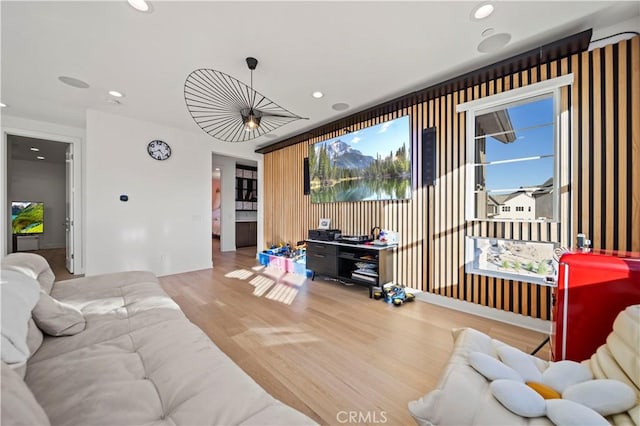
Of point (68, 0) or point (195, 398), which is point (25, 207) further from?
point (195, 398)

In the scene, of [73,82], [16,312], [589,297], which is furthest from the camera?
[73,82]

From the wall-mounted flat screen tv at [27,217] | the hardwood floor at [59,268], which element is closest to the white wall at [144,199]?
the hardwood floor at [59,268]

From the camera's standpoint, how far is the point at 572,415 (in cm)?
86

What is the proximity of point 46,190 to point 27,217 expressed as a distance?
0.99 metres

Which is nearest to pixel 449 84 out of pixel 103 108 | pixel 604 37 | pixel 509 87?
pixel 509 87

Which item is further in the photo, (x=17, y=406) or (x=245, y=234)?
(x=245, y=234)

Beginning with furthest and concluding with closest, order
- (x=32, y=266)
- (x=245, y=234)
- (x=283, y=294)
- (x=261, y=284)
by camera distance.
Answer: (x=245, y=234) → (x=261, y=284) → (x=283, y=294) → (x=32, y=266)

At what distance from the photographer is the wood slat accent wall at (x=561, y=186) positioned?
84.0 inches

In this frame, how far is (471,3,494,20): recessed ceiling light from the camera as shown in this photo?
192 centimetres

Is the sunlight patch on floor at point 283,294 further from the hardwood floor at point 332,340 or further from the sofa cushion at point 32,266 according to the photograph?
the sofa cushion at point 32,266

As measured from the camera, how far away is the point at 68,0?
6.26 ft

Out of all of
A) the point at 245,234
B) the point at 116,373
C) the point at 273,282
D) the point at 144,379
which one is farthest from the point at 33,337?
the point at 245,234

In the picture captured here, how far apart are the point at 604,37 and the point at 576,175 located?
1.24m

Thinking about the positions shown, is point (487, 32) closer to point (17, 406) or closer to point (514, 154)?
point (514, 154)
